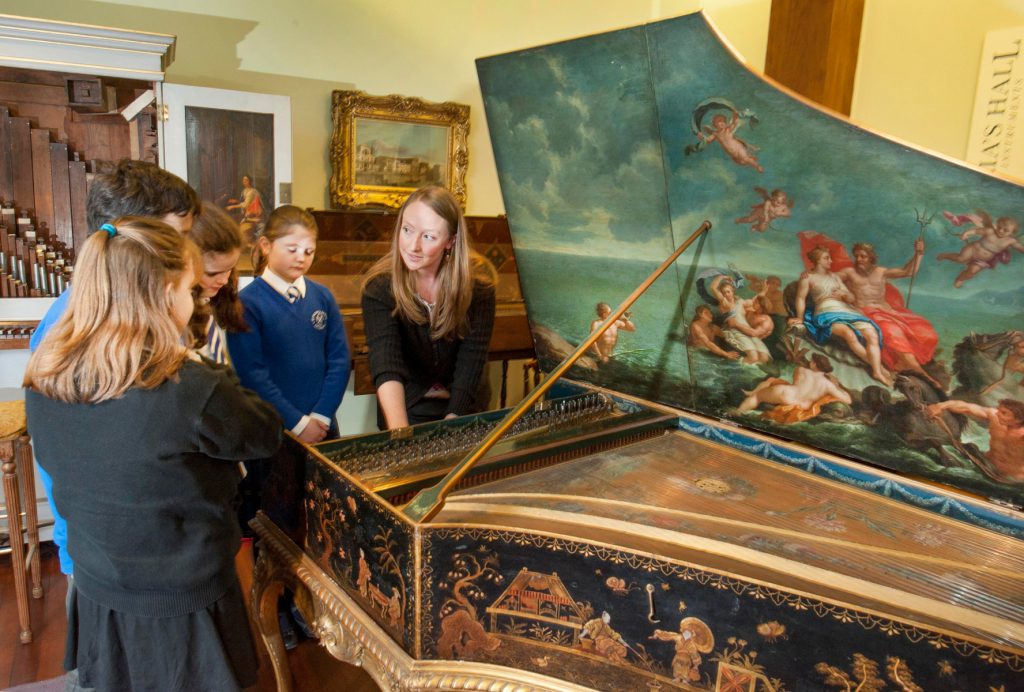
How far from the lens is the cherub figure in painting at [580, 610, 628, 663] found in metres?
1.32

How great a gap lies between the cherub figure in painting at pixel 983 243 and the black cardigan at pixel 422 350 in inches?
53.2

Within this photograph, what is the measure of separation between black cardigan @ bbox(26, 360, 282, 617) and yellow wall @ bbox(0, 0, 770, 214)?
3035 millimetres

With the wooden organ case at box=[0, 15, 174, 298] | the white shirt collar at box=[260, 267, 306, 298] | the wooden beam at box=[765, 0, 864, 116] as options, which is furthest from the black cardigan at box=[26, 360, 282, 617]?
the wooden beam at box=[765, 0, 864, 116]

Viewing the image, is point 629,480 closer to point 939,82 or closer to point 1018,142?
point 1018,142

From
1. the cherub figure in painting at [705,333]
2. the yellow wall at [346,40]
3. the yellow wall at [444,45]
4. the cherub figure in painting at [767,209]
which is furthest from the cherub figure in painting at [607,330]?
the yellow wall at [346,40]

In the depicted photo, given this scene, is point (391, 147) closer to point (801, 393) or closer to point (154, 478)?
point (801, 393)

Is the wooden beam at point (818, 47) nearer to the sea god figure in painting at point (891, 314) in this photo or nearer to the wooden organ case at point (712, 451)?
the wooden organ case at point (712, 451)

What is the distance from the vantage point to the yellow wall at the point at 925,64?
3.50 m

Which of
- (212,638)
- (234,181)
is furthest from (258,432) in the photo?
(234,181)

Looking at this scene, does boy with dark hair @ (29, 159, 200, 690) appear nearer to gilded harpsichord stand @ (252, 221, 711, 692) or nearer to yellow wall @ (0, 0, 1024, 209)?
gilded harpsichord stand @ (252, 221, 711, 692)

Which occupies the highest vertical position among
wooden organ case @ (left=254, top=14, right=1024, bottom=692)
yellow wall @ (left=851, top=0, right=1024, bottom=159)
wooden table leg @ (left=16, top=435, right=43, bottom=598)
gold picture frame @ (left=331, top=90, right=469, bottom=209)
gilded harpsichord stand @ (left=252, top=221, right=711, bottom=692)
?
yellow wall @ (left=851, top=0, right=1024, bottom=159)

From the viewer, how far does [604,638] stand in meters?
1.33

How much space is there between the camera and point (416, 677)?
1.39 metres

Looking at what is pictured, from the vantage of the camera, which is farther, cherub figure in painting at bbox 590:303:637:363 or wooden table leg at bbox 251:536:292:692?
cherub figure in painting at bbox 590:303:637:363
